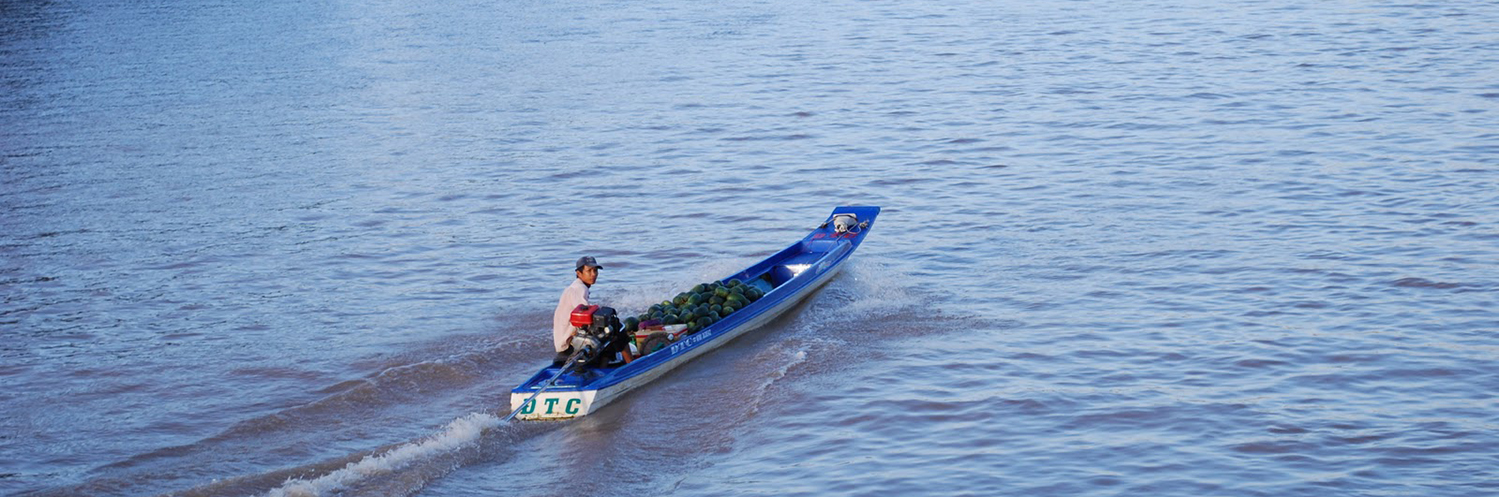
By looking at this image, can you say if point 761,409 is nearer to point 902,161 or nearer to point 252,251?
point 252,251

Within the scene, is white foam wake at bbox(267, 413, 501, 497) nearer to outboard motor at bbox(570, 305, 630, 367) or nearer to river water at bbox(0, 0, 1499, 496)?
river water at bbox(0, 0, 1499, 496)

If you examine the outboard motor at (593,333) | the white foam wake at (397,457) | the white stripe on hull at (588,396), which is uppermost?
the outboard motor at (593,333)

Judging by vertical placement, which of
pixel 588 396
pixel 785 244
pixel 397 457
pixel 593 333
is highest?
pixel 785 244

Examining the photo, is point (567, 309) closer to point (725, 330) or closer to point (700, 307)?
point (700, 307)

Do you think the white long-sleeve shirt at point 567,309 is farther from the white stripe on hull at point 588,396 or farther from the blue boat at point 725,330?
the white stripe on hull at point 588,396

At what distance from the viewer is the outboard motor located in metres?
14.1

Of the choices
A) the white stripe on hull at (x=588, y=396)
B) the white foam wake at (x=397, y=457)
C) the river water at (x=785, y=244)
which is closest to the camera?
the white foam wake at (x=397, y=457)

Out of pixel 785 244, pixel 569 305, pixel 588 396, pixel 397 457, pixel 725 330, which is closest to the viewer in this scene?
pixel 397 457

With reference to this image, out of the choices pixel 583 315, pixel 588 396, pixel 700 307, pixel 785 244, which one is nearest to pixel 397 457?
pixel 588 396

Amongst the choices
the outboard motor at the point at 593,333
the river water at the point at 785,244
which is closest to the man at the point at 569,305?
the outboard motor at the point at 593,333

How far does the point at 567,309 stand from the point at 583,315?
33cm

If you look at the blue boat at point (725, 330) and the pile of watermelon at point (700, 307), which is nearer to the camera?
the blue boat at point (725, 330)

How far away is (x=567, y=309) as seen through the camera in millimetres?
14352

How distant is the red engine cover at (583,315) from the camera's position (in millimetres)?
14086
